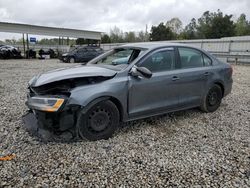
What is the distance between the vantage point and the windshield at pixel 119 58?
3486 mm

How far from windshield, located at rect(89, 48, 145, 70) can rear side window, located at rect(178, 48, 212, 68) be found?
876 millimetres

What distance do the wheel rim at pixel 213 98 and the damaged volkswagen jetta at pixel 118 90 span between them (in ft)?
0.45

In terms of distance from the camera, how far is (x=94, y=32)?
25828 mm

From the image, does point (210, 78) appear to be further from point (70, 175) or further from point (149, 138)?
point (70, 175)

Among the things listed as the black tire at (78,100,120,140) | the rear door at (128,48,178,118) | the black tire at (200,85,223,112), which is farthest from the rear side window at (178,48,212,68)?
the black tire at (78,100,120,140)

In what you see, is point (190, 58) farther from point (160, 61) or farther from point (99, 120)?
point (99, 120)

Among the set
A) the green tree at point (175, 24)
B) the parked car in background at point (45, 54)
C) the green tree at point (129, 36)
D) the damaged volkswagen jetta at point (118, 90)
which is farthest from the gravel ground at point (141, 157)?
the green tree at point (175, 24)

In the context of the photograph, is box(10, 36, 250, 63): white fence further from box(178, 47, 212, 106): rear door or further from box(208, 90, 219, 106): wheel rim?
box(178, 47, 212, 106): rear door

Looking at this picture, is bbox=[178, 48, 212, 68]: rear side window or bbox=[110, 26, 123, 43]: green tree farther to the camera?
bbox=[110, 26, 123, 43]: green tree

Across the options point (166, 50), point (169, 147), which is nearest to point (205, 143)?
point (169, 147)

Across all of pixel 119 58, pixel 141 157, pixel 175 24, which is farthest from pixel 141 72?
pixel 175 24

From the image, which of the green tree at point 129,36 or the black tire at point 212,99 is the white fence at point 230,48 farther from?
the green tree at point 129,36

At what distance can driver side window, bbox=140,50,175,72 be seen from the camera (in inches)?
135

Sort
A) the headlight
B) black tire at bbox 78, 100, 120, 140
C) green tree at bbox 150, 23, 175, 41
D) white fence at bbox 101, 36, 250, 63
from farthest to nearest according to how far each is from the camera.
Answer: green tree at bbox 150, 23, 175, 41
white fence at bbox 101, 36, 250, 63
black tire at bbox 78, 100, 120, 140
the headlight
